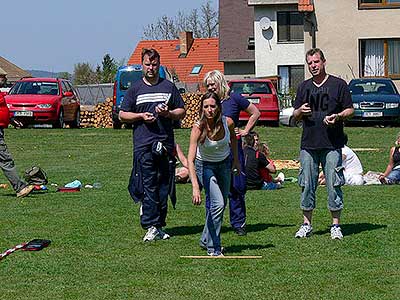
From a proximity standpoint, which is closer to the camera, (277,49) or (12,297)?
(12,297)

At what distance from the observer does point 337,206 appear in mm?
10492

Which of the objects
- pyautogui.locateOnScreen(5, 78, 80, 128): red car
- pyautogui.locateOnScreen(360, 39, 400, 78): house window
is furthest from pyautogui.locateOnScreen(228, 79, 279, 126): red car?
pyautogui.locateOnScreen(360, 39, 400, 78): house window

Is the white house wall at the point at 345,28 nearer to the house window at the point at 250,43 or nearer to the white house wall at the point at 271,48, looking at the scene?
the white house wall at the point at 271,48

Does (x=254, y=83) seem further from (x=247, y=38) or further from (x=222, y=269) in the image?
(x=247, y=38)

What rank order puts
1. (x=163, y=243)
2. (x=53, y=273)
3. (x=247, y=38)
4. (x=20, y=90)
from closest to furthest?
1. (x=53, y=273)
2. (x=163, y=243)
3. (x=20, y=90)
4. (x=247, y=38)

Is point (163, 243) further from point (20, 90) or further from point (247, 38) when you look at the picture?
point (247, 38)

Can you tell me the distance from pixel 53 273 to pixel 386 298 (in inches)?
116

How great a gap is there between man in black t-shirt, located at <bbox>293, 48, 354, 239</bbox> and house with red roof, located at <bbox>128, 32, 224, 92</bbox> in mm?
65639

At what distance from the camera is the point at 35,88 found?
103 ft

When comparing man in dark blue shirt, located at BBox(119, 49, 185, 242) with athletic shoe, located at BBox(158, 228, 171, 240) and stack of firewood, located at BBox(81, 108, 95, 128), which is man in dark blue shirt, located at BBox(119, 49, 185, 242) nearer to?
athletic shoe, located at BBox(158, 228, 171, 240)

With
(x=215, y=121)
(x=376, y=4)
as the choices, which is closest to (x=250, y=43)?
(x=376, y=4)

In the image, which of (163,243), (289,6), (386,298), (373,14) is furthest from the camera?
(289,6)

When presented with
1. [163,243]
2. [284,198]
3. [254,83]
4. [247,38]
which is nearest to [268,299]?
[163,243]

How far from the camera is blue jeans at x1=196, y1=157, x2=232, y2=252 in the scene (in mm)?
9547
